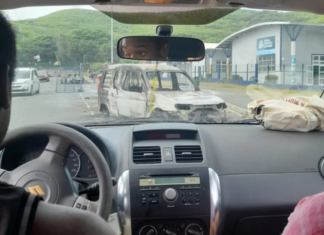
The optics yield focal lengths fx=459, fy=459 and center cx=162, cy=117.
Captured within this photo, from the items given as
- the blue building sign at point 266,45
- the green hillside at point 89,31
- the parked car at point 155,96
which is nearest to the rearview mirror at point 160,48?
the green hillside at point 89,31

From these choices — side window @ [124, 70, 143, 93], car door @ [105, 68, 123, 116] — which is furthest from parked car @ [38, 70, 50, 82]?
side window @ [124, 70, 143, 93]

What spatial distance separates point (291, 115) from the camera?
436 centimetres

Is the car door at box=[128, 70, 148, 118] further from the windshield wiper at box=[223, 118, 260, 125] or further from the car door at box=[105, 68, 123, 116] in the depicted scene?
the windshield wiper at box=[223, 118, 260, 125]

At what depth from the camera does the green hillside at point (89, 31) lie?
13.6 feet

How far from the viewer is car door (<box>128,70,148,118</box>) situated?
4.68m

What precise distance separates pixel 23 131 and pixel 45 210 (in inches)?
57.6

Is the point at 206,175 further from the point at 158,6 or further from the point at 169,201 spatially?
the point at 158,6

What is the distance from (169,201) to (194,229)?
33 cm

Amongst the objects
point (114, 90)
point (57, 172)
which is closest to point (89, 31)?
point (114, 90)

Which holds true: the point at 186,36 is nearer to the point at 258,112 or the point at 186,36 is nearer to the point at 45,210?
the point at 258,112

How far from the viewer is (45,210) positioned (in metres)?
1.42

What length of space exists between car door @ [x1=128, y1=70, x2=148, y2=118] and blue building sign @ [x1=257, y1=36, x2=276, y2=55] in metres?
2.55

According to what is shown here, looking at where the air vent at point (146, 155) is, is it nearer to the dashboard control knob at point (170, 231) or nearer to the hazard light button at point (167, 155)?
the hazard light button at point (167, 155)

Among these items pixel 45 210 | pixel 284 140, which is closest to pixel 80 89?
pixel 284 140
